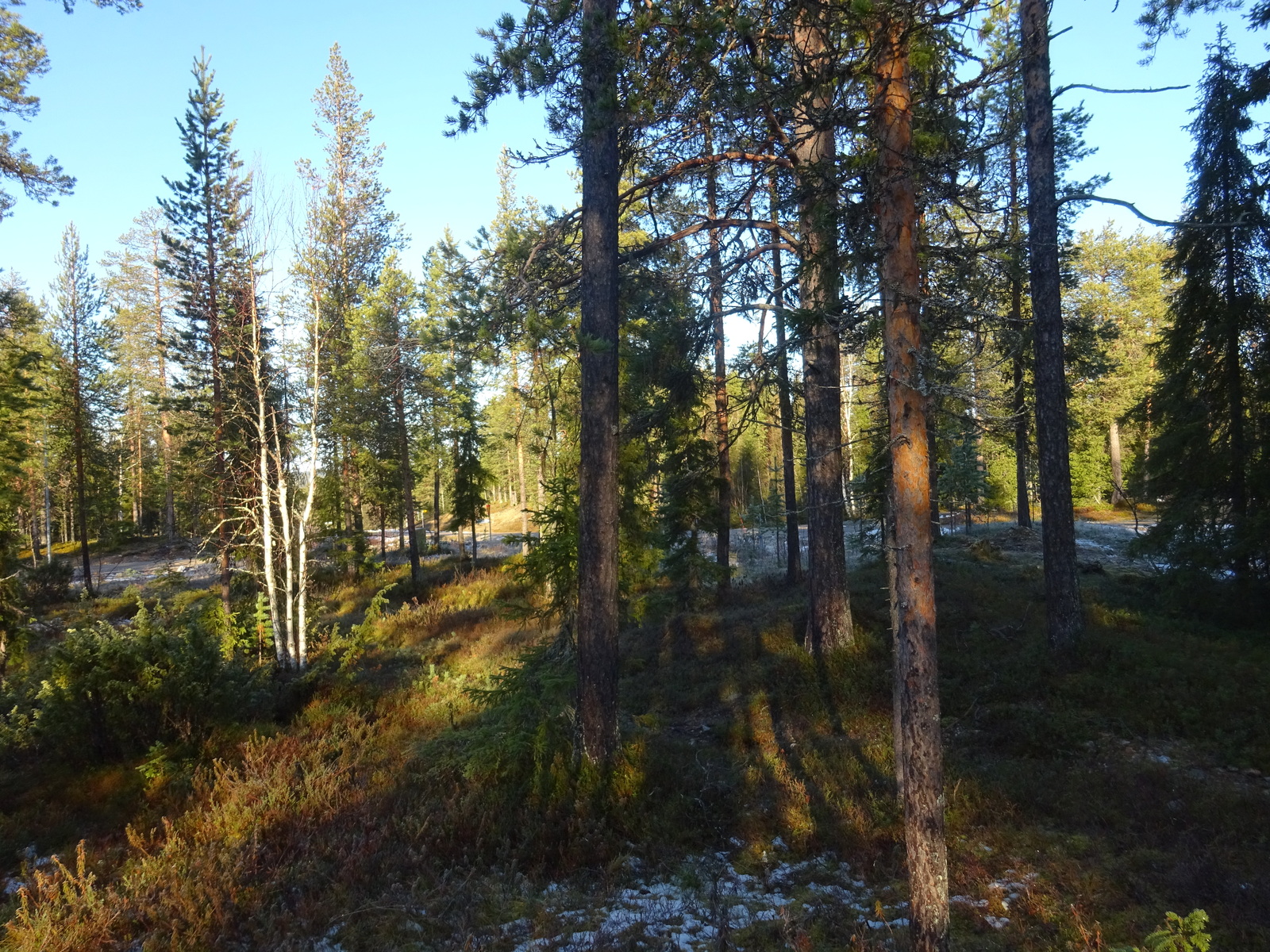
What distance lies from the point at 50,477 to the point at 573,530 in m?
40.0

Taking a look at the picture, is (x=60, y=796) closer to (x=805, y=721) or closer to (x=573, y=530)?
(x=573, y=530)

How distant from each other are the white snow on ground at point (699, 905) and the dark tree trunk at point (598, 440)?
1.92 meters

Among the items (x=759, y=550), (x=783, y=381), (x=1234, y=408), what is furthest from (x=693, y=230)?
(x=759, y=550)

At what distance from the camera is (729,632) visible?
569 inches

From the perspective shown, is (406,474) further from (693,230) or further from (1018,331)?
A: (1018,331)

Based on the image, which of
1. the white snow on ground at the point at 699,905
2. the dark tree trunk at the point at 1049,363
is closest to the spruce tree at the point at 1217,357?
the dark tree trunk at the point at 1049,363

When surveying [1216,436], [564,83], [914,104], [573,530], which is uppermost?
[564,83]

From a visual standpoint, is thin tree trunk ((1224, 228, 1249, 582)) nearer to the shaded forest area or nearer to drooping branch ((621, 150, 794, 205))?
the shaded forest area

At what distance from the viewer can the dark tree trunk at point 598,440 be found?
7871mm

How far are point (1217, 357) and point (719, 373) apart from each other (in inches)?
422

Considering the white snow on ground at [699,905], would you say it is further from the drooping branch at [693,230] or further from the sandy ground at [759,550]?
the sandy ground at [759,550]

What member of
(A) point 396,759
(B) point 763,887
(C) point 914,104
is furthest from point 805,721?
(C) point 914,104

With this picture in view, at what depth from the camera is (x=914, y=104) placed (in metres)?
5.35

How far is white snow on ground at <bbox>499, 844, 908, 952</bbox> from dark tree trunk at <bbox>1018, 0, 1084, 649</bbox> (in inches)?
269
